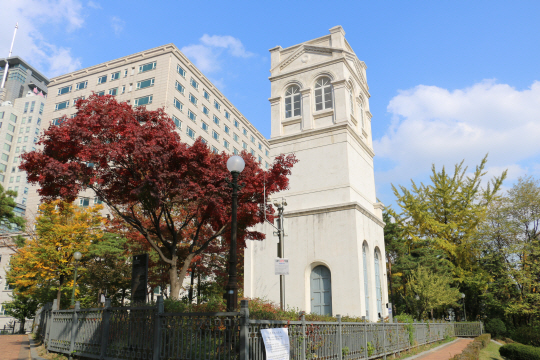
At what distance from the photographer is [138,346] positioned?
9.44 meters

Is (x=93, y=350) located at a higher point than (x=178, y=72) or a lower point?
lower

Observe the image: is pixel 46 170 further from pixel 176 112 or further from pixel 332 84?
pixel 176 112

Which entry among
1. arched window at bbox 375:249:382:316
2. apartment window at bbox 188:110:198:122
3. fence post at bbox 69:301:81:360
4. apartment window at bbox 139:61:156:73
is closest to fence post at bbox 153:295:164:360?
fence post at bbox 69:301:81:360

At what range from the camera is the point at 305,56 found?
27.3 meters

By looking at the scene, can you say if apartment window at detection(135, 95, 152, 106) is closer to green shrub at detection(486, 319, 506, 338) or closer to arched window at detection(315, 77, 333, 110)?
arched window at detection(315, 77, 333, 110)

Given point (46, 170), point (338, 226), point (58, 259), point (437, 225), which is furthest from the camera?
point (437, 225)

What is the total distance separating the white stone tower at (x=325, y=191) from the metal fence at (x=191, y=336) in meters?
7.64

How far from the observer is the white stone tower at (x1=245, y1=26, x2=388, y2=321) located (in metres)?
21.9

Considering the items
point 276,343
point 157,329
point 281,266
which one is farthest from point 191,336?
point 281,266

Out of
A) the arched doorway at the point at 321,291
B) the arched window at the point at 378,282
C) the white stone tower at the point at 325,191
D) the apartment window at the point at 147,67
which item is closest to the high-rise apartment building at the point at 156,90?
the apartment window at the point at 147,67

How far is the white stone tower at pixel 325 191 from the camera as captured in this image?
71.7 ft

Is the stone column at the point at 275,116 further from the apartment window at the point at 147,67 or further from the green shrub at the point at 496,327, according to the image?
the apartment window at the point at 147,67

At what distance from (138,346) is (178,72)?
47.0m

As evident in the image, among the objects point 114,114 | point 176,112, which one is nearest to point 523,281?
point 114,114
